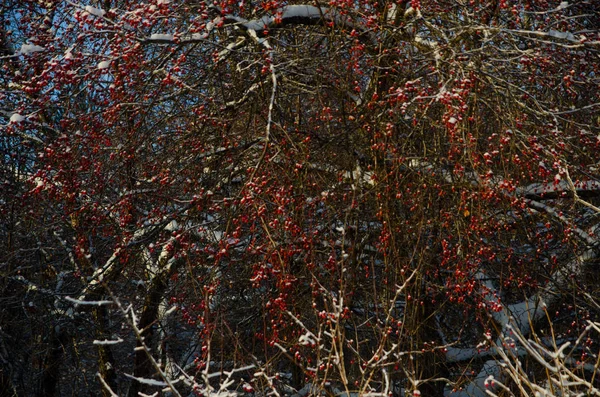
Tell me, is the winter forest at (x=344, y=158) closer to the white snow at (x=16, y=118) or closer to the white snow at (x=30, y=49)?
the white snow at (x=30, y=49)

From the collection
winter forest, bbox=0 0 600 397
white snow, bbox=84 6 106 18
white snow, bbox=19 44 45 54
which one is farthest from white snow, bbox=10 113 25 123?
white snow, bbox=84 6 106 18

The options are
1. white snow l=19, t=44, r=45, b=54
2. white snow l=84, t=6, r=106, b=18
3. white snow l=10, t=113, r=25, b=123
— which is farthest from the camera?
white snow l=19, t=44, r=45, b=54

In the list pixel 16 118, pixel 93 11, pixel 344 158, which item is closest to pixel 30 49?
pixel 16 118

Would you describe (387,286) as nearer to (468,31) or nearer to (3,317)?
(468,31)

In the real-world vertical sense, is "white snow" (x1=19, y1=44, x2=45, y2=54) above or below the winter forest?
above

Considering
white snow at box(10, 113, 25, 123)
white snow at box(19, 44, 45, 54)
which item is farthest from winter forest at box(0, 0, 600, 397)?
white snow at box(10, 113, 25, 123)

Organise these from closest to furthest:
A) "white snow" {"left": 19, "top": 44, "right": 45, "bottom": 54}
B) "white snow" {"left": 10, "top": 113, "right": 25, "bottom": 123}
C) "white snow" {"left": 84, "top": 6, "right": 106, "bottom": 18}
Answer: "white snow" {"left": 84, "top": 6, "right": 106, "bottom": 18} → "white snow" {"left": 10, "top": 113, "right": 25, "bottom": 123} → "white snow" {"left": 19, "top": 44, "right": 45, "bottom": 54}

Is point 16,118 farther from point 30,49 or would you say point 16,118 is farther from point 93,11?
point 93,11

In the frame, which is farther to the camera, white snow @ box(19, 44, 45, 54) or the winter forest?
white snow @ box(19, 44, 45, 54)

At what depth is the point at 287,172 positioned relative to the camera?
5.28m

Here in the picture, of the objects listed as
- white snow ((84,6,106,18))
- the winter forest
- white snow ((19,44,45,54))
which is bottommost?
the winter forest

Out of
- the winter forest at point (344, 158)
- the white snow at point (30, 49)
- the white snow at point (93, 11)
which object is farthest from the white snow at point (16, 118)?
the white snow at point (93, 11)

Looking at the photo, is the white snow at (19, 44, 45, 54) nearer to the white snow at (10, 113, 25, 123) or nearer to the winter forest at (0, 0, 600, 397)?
the winter forest at (0, 0, 600, 397)

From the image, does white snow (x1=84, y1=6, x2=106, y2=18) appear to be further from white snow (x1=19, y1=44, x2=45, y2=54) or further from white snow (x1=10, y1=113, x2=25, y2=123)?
white snow (x1=10, y1=113, x2=25, y2=123)
